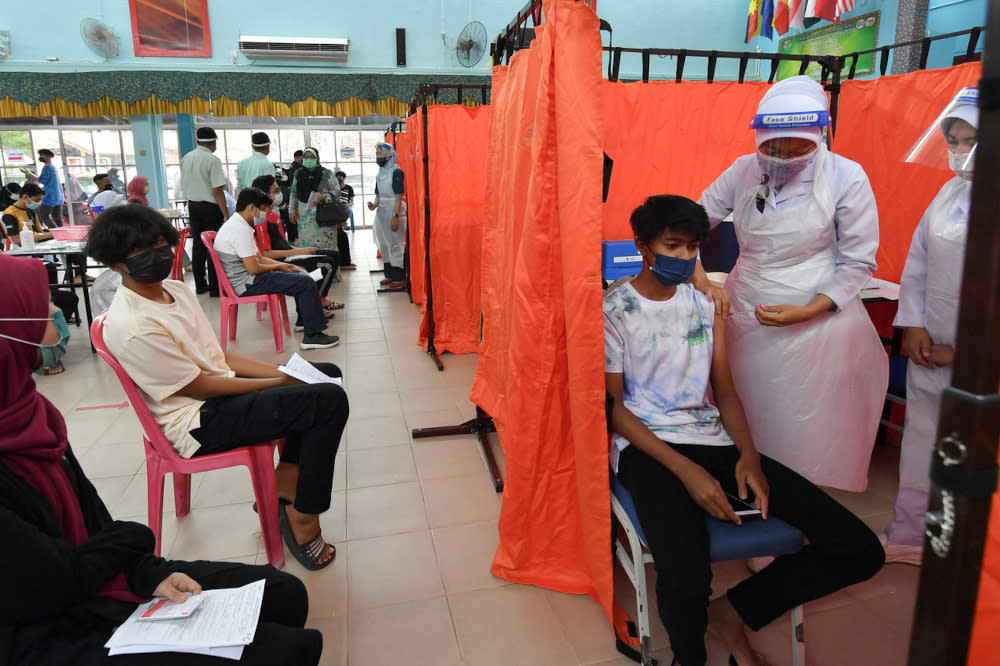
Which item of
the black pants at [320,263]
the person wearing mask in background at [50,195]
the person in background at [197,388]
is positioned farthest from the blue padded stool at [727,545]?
the person wearing mask in background at [50,195]

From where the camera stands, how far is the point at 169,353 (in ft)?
5.71

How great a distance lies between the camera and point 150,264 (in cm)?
174

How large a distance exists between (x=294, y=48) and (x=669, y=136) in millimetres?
8270

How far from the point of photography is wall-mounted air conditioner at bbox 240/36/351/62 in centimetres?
912

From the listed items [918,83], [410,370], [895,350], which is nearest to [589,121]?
[895,350]

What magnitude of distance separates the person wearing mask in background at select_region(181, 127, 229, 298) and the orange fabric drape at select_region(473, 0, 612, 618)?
421 centimetres

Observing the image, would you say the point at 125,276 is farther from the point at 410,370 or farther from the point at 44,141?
the point at 44,141

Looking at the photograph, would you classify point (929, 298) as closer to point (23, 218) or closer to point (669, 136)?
point (669, 136)

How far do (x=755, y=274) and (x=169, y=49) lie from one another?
1018 centimetres

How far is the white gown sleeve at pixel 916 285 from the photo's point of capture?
178 cm

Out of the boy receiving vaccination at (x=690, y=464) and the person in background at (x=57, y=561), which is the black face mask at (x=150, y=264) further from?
the boy receiving vaccination at (x=690, y=464)

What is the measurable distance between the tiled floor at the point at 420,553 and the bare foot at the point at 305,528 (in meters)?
0.05

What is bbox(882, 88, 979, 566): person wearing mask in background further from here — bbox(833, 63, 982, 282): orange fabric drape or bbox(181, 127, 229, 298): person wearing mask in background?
bbox(181, 127, 229, 298): person wearing mask in background

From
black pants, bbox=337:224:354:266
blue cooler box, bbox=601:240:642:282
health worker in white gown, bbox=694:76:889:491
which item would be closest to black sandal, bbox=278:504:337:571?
blue cooler box, bbox=601:240:642:282
